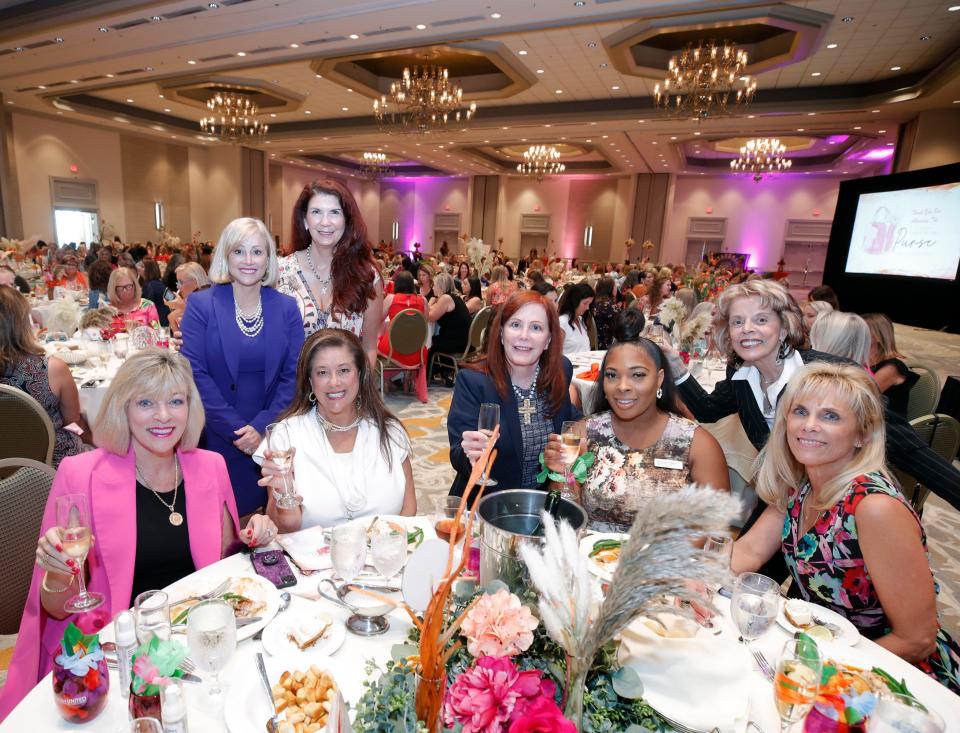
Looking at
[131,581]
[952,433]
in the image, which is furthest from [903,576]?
[131,581]

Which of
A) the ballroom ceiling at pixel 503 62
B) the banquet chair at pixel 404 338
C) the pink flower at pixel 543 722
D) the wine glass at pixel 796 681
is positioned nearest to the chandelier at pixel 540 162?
the ballroom ceiling at pixel 503 62

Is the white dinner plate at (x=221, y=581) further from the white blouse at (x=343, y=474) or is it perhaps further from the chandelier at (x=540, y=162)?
the chandelier at (x=540, y=162)

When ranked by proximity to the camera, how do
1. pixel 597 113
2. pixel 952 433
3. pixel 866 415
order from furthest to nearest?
pixel 597 113
pixel 952 433
pixel 866 415

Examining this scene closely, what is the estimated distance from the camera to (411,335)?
6.07 meters

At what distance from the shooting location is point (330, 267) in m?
2.78

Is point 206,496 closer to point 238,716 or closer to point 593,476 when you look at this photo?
point 238,716

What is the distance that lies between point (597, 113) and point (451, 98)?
346 cm

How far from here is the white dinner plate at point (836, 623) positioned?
4.65 ft

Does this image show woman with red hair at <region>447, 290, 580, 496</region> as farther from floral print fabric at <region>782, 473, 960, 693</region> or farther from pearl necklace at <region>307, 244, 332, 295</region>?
floral print fabric at <region>782, 473, 960, 693</region>

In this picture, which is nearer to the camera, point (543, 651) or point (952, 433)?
point (543, 651)

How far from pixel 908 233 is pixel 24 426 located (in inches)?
462

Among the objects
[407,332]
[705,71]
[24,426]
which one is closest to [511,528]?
[24,426]

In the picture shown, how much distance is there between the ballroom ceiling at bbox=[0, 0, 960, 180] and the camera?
7.15m

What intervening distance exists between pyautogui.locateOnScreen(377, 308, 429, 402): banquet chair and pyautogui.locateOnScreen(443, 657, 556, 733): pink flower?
528 cm
